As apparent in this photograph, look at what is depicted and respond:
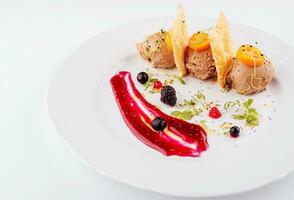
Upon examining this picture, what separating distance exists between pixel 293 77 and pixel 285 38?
2.39 ft

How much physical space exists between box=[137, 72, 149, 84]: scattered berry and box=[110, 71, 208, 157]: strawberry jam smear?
0.07 m

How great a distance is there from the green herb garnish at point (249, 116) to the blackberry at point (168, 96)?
1.29ft

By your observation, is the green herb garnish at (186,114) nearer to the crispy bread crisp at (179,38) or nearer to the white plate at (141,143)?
the white plate at (141,143)

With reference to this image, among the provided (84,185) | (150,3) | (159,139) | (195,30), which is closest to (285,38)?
(195,30)

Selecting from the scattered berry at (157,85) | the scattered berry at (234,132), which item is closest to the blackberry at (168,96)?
the scattered berry at (157,85)

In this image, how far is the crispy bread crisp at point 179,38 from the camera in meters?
3.56

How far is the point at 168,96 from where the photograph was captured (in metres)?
3.36

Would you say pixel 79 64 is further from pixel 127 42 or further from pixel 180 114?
pixel 180 114

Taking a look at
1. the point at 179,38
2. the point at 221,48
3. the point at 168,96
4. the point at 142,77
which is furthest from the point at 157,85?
the point at 221,48

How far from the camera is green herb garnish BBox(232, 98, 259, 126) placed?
10.4 feet

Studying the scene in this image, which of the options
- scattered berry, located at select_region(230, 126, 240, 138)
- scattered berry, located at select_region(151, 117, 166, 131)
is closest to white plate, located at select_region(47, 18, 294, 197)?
scattered berry, located at select_region(230, 126, 240, 138)

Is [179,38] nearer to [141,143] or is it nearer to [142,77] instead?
[142,77]

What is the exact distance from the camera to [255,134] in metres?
3.07

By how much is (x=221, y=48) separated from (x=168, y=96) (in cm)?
47
